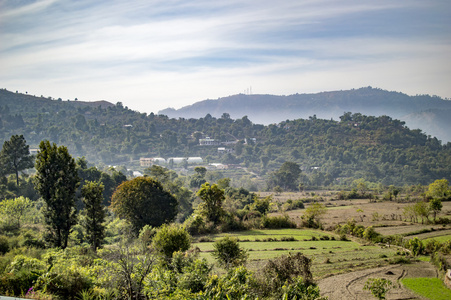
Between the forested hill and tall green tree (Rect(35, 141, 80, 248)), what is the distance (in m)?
81.7

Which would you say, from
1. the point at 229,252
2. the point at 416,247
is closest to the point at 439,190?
the point at 416,247

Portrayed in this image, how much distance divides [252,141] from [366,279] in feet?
432

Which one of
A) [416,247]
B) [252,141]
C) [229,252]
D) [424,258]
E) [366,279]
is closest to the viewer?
[229,252]

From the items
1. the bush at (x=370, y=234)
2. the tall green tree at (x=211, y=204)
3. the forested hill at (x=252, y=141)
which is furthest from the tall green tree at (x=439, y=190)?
the forested hill at (x=252, y=141)

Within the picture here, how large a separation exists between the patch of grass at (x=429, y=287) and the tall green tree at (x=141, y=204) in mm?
20329

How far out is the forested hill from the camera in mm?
106688

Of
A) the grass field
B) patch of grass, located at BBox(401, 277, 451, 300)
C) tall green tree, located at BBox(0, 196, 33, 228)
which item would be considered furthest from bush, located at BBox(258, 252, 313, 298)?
tall green tree, located at BBox(0, 196, 33, 228)

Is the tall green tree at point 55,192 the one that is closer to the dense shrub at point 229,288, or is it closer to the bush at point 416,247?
the dense shrub at point 229,288

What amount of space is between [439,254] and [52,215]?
2370 centimetres

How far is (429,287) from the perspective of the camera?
1712 cm

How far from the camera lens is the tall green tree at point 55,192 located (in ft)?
66.8

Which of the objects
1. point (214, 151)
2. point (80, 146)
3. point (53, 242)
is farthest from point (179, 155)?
point (53, 242)

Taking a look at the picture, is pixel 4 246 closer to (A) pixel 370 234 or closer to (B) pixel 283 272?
(B) pixel 283 272

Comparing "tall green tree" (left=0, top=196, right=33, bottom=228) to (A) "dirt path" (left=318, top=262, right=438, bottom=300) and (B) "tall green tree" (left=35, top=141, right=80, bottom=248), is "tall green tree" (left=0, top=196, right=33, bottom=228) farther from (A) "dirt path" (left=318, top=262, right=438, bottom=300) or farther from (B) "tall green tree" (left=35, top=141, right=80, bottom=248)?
(A) "dirt path" (left=318, top=262, right=438, bottom=300)
